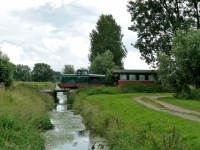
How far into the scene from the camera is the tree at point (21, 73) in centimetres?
14625

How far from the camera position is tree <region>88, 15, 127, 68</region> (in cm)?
7938

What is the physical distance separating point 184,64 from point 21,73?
135406mm

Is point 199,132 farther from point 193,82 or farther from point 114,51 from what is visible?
point 114,51

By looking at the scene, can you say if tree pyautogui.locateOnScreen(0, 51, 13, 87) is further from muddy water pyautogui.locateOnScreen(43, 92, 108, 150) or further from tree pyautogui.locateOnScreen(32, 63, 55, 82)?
tree pyautogui.locateOnScreen(32, 63, 55, 82)

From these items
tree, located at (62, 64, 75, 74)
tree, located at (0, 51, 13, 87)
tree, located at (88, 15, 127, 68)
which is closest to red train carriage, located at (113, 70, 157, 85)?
tree, located at (0, 51, 13, 87)

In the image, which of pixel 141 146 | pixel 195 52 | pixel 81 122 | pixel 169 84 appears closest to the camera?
pixel 141 146

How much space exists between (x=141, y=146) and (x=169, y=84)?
69.4 feet

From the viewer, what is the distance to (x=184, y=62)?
2973 centimetres

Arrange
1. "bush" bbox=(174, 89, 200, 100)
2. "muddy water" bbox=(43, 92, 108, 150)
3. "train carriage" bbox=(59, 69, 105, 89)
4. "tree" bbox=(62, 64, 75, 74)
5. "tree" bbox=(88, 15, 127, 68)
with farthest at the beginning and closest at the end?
1. "tree" bbox=(62, 64, 75, 74)
2. "tree" bbox=(88, 15, 127, 68)
3. "train carriage" bbox=(59, 69, 105, 89)
4. "bush" bbox=(174, 89, 200, 100)
5. "muddy water" bbox=(43, 92, 108, 150)

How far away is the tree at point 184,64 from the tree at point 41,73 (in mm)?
109961

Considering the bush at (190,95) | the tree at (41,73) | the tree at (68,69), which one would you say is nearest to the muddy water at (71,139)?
the bush at (190,95)

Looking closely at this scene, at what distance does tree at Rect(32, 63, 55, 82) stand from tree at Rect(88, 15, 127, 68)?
58157 mm

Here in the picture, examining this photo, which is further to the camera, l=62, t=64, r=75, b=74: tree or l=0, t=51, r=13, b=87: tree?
l=62, t=64, r=75, b=74: tree

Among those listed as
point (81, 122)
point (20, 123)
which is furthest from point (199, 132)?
point (81, 122)
